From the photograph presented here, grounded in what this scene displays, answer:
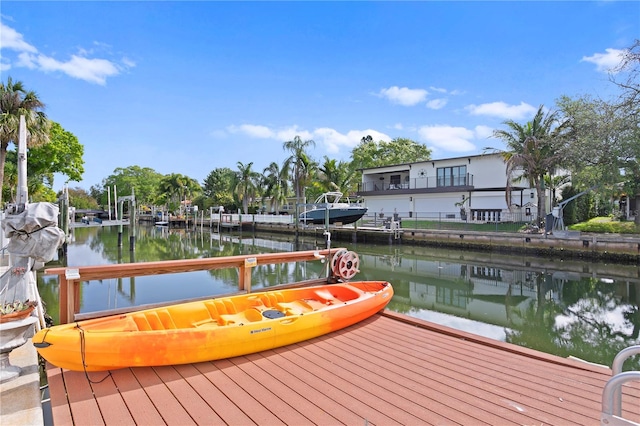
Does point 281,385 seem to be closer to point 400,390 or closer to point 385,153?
point 400,390

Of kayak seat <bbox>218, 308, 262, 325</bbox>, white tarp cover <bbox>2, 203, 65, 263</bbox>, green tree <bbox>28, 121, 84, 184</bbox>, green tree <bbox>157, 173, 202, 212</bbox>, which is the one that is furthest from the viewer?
green tree <bbox>157, 173, 202, 212</bbox>

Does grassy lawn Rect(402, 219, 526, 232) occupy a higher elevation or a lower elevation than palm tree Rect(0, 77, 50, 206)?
lower

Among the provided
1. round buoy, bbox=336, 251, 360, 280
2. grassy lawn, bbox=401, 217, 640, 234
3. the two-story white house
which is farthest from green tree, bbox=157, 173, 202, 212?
round buoy, bbox=336, 251, 360, 280

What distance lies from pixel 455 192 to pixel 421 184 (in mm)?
3201

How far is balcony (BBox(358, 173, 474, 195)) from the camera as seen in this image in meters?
28.8

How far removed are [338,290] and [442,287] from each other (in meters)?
8.39

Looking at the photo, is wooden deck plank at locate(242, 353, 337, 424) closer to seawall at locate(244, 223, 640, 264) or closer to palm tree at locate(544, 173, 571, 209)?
seawall at locate(244, 223, 640, 264)

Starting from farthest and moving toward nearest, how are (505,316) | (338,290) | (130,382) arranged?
(505,316) → (338,290) → (130,382)

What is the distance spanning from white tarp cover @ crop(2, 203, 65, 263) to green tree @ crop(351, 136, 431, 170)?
41.6 meters

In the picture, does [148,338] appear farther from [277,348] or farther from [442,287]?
[442,287]

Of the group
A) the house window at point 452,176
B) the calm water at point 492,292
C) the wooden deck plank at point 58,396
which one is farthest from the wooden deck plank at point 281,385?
the house window at point 452,176

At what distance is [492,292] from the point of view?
12.2m

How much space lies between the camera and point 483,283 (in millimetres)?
13594

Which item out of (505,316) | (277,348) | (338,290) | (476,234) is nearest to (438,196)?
(476,234)
